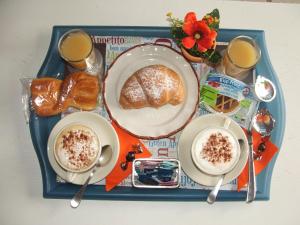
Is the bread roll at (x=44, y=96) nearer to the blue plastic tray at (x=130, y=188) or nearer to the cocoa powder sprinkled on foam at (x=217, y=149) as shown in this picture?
the blue plastic tray at (x=130, y=188)

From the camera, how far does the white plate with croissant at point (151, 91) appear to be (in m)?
1.02

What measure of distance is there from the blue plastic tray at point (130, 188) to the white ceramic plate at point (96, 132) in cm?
4

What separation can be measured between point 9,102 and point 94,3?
0.45 meters

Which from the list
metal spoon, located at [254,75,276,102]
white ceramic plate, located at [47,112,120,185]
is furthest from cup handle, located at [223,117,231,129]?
white ceramic plate, located at [47,112,120,185]

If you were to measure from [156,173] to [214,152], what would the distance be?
183 millimetres

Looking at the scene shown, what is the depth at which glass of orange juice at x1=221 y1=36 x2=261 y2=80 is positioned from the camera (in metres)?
1.01

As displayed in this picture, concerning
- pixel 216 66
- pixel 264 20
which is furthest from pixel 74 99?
pixel 264 20

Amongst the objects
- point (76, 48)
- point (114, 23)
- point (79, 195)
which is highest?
point (114, 23)

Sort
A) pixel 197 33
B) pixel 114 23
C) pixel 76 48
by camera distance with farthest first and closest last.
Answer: pixel 114 23 → pixel 76 48 → pixel 197 33

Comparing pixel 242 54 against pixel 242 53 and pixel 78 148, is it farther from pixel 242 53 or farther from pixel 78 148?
pixel 78 148

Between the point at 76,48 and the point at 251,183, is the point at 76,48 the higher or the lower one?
the higher one

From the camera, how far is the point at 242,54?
1029 mm

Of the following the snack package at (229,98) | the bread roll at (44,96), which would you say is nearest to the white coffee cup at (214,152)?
the snack package at (229,98)

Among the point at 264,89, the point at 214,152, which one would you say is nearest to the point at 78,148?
the point at 214,152
